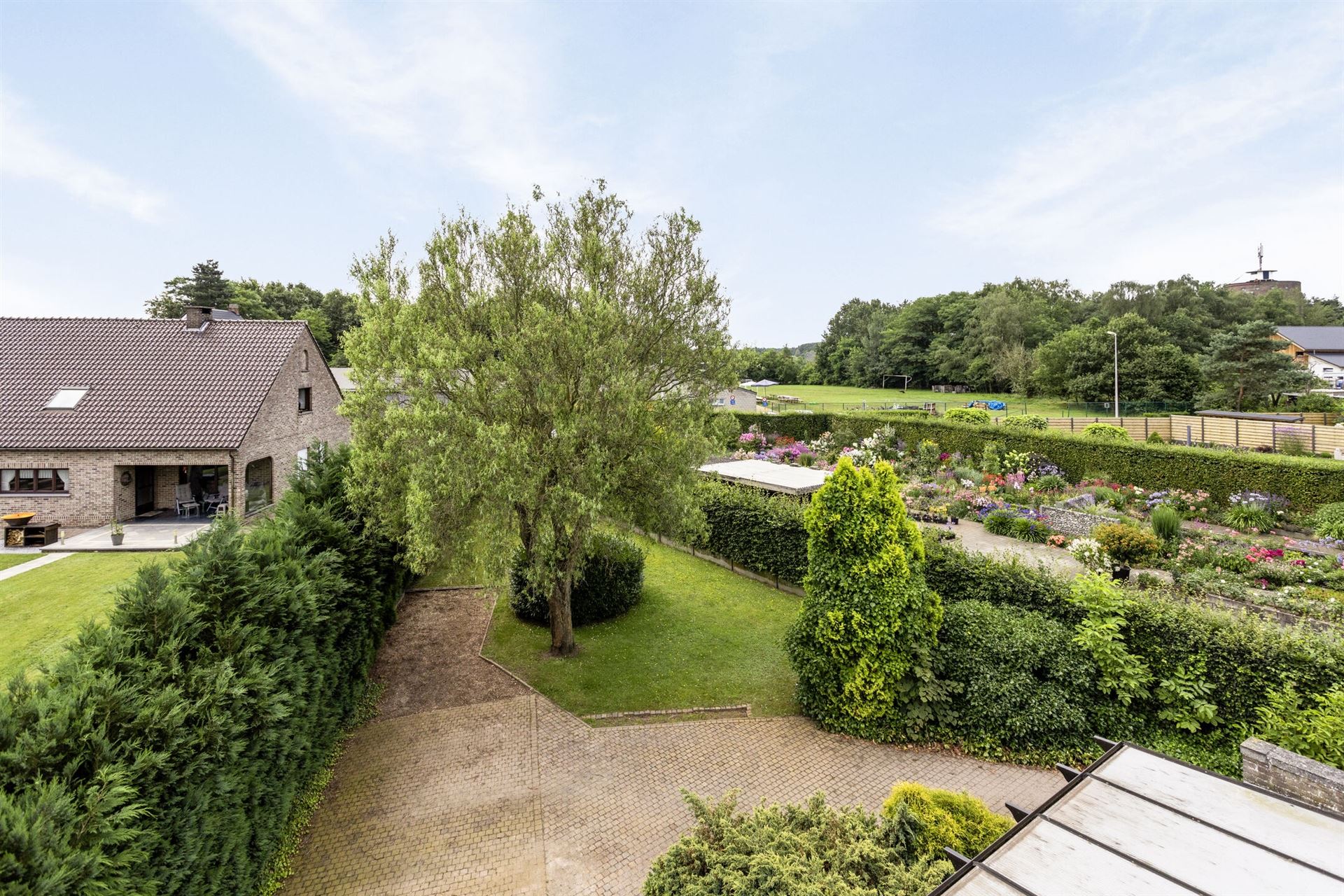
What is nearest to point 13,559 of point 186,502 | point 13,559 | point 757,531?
point 13,559

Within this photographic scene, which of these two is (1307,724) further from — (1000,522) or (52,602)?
(52,602)

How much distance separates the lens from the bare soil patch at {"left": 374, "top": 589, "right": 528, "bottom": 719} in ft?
31.5

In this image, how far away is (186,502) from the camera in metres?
17.6

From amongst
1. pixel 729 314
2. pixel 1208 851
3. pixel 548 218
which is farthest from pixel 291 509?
pixel 1208 851

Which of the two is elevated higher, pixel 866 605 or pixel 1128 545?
pixel 866 605

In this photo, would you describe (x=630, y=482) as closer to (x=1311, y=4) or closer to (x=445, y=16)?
(x=445, y=16)

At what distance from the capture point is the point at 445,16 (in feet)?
44.7

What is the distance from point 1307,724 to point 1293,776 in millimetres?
2380

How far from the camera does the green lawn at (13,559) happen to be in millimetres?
12802

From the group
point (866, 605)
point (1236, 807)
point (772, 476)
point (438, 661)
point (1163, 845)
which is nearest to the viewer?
point (1163, 845)

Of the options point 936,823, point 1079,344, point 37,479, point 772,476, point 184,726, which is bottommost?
point 936,823

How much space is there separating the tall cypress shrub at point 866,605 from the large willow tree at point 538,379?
237cm

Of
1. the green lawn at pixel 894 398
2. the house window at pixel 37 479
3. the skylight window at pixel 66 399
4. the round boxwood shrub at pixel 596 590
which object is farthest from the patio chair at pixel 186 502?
the green lawn at pixel 894 398

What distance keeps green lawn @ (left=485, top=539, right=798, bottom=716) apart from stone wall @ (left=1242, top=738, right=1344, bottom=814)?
5459mm
